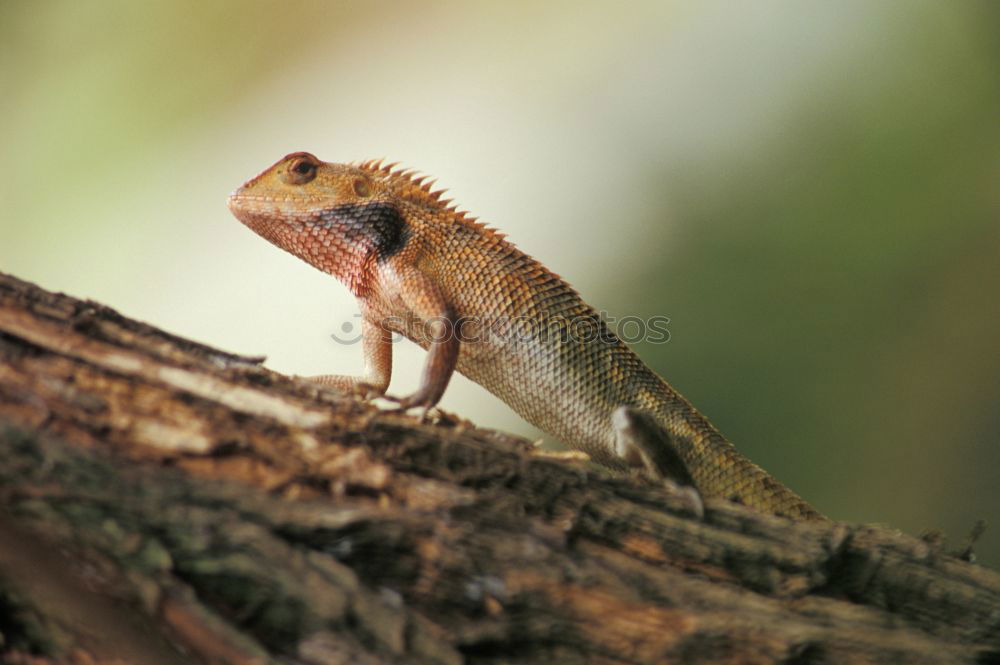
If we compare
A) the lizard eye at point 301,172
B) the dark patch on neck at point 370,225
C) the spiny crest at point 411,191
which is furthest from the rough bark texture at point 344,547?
the spiny crest at point 411,191

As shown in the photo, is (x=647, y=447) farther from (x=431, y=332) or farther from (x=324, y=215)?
(x=324, y=215)

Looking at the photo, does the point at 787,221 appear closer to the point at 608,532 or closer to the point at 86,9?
the point at 608,532

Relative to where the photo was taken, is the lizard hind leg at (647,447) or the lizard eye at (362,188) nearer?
the lizard hind leg at (647,447)

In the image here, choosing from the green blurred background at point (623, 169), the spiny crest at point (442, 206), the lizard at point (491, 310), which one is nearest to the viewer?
the lizard at point (491, 310)

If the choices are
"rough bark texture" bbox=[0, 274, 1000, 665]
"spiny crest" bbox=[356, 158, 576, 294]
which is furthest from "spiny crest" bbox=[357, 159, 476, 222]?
"rough bark texture" bbox=[0, 274, 1000, 665]

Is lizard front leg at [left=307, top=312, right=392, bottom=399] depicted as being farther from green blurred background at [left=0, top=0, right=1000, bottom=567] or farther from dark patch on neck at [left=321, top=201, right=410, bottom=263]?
green blurred background at [left=0, top=0, right=1000, bottom=567]

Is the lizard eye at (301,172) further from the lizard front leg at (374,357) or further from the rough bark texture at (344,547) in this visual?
the rough bark texture at (344,547)

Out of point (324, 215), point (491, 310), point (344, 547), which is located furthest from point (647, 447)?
point (324, 215)
